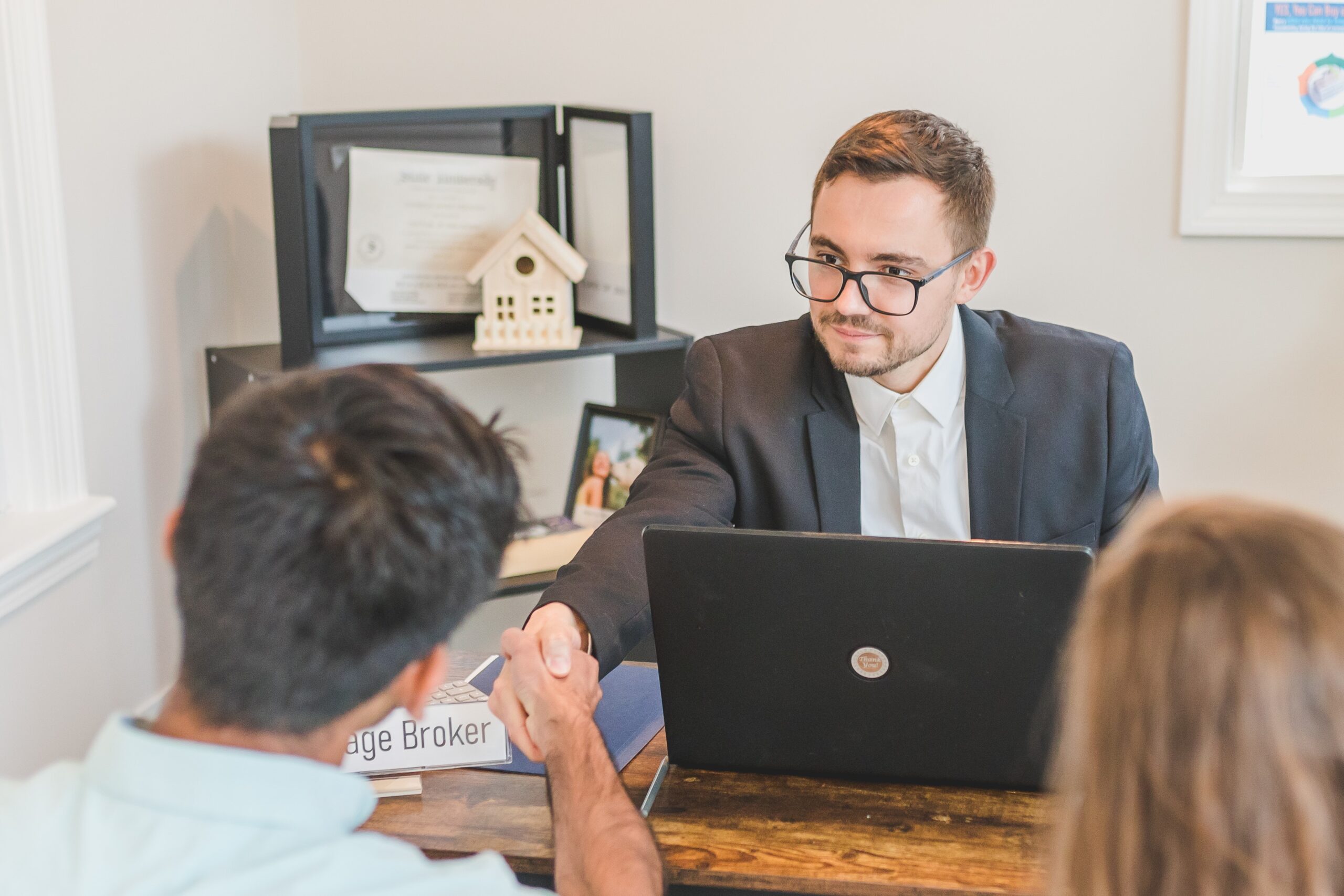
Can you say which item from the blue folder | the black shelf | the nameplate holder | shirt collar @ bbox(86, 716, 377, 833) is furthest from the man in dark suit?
shirt collar @ bbox(86, 716, 377, 833)

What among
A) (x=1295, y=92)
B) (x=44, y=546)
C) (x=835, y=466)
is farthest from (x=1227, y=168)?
(x=44, y=546)

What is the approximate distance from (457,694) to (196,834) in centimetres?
69

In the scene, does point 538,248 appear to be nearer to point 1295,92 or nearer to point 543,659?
point 543,659

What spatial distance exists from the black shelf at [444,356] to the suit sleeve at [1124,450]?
1074mm

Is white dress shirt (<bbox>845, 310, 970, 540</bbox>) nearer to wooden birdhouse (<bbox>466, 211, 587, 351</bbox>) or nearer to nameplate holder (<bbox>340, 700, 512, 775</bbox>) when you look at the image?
nameplate holder (<bbox>340, 700, 512, 775</bbox>)

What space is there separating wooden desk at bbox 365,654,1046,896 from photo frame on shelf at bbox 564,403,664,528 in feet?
4.88

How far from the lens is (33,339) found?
2033 mm

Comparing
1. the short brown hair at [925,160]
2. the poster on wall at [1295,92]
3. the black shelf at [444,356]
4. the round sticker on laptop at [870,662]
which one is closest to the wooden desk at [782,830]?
the round sticker on laptop at [870,662]

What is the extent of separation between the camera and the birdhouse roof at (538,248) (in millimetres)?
Answer: 2518

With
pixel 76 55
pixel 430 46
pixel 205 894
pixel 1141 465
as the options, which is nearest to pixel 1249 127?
pixel 1141 465

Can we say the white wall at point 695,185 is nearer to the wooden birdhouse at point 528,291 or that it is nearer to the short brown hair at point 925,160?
the wooden birdhouse at point 528,291

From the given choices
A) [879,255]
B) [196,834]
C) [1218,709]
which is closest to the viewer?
[1218,709]

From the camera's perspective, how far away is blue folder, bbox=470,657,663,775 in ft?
4.50

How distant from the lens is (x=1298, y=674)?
0.61 meters
